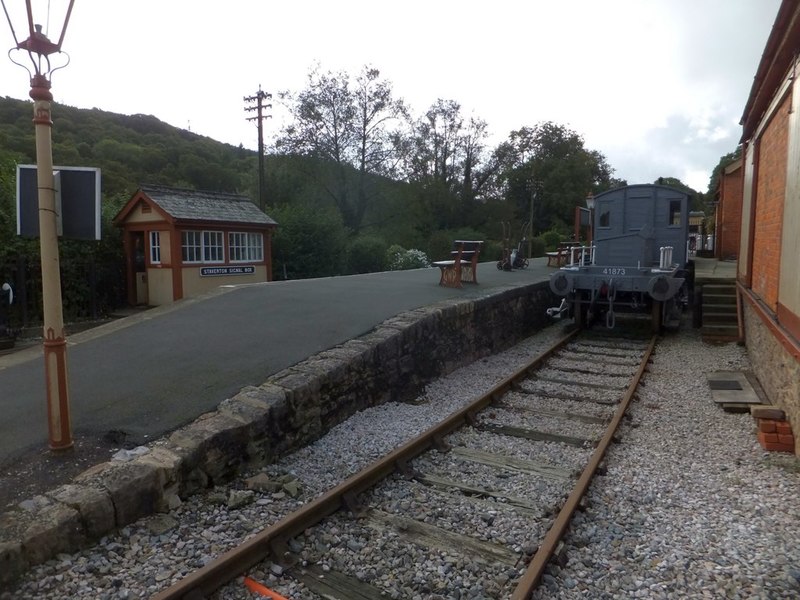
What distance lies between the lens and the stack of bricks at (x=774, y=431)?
17.0 ft

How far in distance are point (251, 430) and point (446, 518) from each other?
1.73 metres

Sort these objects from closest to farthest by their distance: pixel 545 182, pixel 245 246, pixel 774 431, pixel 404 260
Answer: pixel 774 431 < pixel 245 246 < pixel 404 260 < pixel 545 182

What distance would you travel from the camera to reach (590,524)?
3869 millimetres

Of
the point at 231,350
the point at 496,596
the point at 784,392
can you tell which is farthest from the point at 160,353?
the point at 784,392

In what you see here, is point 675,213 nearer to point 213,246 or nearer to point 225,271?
point 225,271

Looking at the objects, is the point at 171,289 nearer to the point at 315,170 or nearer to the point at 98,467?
the point at 98,467

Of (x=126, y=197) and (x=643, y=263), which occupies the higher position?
(x=126, y=197)

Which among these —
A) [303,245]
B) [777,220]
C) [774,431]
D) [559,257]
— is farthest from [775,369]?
[303,245]

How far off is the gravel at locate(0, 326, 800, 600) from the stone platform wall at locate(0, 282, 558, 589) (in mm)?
122

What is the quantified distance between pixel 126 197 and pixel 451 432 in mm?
14933

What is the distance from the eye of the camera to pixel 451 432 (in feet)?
18.6

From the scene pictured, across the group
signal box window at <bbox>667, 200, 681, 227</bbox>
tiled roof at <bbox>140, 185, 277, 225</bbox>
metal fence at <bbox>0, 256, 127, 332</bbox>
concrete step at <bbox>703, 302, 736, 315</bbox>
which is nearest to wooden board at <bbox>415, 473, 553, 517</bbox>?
metal fence at <bbox>0, 256, 127, 332</bbox>

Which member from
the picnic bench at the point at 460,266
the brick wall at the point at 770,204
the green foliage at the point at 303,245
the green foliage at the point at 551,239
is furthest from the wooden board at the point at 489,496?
the green foliage at the point at 551,239

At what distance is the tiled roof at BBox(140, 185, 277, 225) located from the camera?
13.0m
